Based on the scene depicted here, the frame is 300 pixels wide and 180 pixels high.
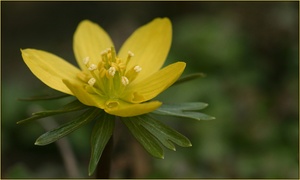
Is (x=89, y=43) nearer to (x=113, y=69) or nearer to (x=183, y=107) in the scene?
(x=113, y=69)

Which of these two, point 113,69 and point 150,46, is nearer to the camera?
point 113,69

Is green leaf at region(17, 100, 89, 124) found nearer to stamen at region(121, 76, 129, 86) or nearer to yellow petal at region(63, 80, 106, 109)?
yellow petal at region(63, 80, 106, 109)

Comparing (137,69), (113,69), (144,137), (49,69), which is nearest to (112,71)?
(113,69)

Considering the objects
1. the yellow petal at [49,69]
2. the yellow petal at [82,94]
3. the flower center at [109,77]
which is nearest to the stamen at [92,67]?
the flower center at [109,77]

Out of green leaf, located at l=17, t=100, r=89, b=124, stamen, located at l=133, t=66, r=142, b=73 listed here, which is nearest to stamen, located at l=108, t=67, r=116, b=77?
stamen, located at l=133, t=66, r=142, b=73

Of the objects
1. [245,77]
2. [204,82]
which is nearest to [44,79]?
[204,82]

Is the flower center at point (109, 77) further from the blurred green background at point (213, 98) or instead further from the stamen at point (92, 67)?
the blurred green background at point (213, 98)

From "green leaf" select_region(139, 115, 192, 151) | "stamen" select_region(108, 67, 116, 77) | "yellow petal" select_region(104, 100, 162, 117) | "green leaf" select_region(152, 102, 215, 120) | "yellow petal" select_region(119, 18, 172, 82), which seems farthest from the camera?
"yellow petal" select_region(119, 18, 172, 82)
